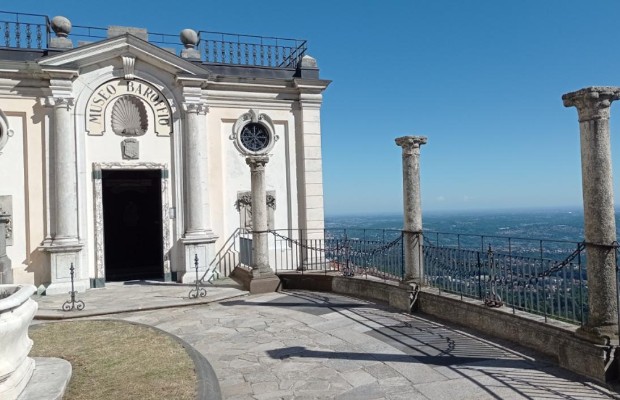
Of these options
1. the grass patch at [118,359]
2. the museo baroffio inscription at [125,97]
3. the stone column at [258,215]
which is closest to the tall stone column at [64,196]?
the museo baroffio inscription at [125,97]

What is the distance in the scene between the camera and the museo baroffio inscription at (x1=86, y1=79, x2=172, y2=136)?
12039 mm

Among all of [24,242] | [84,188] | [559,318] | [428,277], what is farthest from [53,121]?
[559,318]

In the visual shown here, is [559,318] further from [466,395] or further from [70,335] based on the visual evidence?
[70,335]

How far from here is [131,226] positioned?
16.0m

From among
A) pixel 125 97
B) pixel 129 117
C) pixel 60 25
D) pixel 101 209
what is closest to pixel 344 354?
pixel 101 209

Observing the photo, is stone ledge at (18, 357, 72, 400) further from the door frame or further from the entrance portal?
the entrance portal

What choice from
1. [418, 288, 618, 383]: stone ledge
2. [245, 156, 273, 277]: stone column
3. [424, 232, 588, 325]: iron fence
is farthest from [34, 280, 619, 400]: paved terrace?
[245, 156, 273, 277]: stone column

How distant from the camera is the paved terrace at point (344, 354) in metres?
4.82

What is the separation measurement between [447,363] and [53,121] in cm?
1118

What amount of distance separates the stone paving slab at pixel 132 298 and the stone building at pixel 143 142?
0.63 meters

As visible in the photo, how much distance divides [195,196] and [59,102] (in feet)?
13.8

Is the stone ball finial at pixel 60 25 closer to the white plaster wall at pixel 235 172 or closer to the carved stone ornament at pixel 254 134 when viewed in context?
the white plaster wall at pixel 235 172

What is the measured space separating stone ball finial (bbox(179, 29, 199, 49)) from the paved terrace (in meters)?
7.76

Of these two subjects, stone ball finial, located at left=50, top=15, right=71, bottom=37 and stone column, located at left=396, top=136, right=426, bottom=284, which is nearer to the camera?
stone column, located at left=396, top=136, right=426, bottom=284
